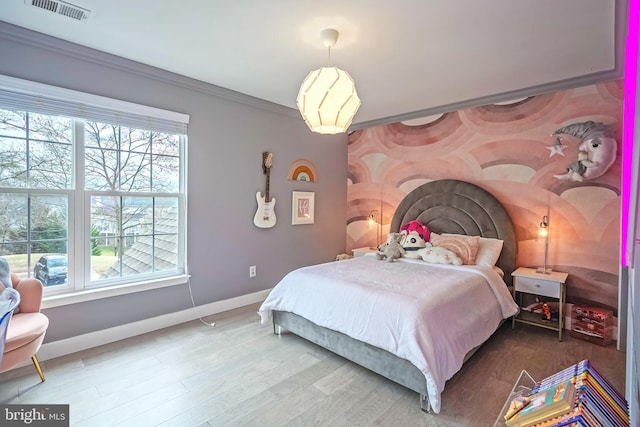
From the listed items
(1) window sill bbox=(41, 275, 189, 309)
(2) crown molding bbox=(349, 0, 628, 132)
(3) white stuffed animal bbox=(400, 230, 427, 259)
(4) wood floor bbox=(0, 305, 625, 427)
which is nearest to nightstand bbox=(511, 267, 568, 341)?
(4) wood floor bbox=(0, 305, 625, 427)

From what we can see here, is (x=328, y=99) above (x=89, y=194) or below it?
above

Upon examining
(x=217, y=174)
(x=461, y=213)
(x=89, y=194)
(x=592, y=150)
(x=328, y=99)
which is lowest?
(x=461, y=213)

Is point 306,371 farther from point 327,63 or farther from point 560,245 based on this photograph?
point 560,245

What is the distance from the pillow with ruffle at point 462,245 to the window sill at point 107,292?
2830 millimetres

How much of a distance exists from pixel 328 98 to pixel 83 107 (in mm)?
2135

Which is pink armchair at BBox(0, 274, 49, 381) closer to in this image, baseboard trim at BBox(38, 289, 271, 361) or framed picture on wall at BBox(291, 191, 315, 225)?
baseboard trim at BBox(38, 289, 271, 361)

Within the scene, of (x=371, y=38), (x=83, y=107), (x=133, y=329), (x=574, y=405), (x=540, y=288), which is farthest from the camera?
(x=540, y=288)

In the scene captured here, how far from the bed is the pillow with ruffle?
16cm

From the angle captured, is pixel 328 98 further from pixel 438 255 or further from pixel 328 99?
pixel 438 255

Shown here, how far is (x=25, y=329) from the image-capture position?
2.02 metres

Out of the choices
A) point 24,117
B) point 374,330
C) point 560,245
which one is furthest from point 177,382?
point 560,245

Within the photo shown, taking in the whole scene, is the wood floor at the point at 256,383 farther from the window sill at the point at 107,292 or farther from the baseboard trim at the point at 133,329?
the window sill at the point at 107,292

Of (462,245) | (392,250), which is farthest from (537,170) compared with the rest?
(392,250)

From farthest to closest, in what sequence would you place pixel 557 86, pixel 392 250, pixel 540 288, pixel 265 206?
pixel 265 206 → pixel 392 250 → pixel 557 86 → pixel 540 288
